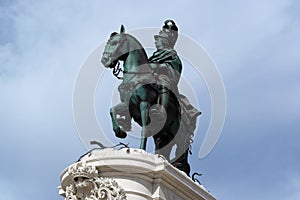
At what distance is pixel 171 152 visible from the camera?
19.1m

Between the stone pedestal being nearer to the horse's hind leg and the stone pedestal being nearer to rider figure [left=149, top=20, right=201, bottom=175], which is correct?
the horse's hind leg

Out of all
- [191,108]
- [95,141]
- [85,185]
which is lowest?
[85,185]

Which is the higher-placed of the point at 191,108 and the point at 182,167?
the point at 191,108

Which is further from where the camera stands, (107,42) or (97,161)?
(107,42)

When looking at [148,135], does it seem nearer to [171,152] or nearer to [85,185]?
[171,152]

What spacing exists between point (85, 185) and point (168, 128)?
A: 2769 mm

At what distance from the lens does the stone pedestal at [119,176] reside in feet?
55.2

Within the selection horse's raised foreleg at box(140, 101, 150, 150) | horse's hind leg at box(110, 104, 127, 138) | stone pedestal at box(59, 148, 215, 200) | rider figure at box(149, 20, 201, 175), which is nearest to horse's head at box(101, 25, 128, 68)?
rider figure at box(149, 20, 201, 175)

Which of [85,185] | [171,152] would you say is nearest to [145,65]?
[171,152]

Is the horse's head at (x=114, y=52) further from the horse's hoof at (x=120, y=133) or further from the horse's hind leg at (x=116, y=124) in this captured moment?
the horse's hoof at (x=120, y=133)

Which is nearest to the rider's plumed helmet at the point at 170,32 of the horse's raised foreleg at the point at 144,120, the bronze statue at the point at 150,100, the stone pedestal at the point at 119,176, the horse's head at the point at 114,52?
the bronze statue at the point at 150,100

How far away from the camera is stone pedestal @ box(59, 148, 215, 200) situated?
16.8m

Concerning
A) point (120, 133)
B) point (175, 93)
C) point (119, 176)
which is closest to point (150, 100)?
point (175, 93)

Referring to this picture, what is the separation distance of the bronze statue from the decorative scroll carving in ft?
5.21
